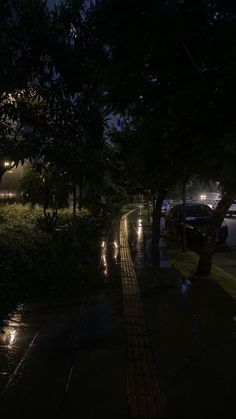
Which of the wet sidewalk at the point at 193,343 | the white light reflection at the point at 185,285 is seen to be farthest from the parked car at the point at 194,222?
the wet sidewalk at the point at 193,343

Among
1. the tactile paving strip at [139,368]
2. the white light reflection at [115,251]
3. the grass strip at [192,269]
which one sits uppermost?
the white light reflection at [115,251]

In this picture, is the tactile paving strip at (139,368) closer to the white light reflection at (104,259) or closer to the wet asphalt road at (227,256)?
the white light reflection at (104,259)

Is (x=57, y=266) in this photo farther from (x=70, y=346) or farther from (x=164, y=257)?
(x=164, y=257)

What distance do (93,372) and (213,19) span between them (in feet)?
18.9

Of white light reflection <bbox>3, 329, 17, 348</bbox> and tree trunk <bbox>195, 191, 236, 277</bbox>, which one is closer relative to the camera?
white light reflection <bbox>3, 329, 17, 348</bbox>

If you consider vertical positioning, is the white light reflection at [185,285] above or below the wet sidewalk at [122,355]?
above

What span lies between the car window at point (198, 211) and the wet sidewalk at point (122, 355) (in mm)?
12473

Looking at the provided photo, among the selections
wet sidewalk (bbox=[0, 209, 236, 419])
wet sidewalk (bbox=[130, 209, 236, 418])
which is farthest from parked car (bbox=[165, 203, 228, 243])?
wet sidewalk (bbox=[0, 209, 236, 419])

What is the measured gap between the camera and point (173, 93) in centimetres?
883

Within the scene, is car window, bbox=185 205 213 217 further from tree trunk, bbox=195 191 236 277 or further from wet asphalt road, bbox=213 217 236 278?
tree trunk, bbox=195 191 236 277

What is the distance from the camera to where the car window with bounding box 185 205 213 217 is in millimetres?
22047

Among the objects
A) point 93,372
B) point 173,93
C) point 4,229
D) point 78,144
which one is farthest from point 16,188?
point 93,372

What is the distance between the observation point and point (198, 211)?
2236 centimetres

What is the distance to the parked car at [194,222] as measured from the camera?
20.1 meters
